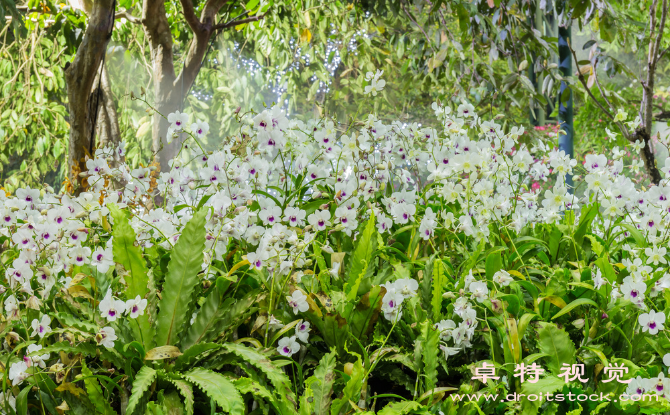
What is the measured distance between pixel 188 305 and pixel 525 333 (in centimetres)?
71

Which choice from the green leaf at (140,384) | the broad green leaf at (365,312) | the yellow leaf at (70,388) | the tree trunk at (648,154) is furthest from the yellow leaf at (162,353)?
the tree trunk at (648,154)

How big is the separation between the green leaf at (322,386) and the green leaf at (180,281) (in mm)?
286

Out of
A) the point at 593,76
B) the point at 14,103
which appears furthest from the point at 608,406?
the point at 14,103

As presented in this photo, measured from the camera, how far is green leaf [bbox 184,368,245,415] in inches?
33.0

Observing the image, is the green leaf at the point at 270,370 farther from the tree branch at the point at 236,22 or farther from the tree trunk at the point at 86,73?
the tree branch at the point at 236,22

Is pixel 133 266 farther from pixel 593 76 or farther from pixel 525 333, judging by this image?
pixel 593 76

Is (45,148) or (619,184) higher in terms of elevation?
(45,148)

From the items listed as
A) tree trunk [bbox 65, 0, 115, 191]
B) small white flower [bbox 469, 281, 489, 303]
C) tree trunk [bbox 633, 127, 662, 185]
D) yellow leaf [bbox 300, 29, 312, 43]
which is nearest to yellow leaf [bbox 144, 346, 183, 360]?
Answer: small white flower [bbox 469, 281, 489, 303]

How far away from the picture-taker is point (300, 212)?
1.28 meters

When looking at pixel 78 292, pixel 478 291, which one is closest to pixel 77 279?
pixel 78 292

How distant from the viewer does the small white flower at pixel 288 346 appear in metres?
1.05

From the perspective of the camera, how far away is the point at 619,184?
1.45m

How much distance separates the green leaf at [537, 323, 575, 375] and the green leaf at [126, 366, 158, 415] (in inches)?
28.5

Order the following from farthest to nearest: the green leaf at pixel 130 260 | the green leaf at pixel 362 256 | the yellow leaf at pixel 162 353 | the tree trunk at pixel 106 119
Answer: the tree trunk at pixel 106 119 → the green leaf at pixel 362 256 → the green leaf at pixel 130 260 → the yellow leaf at pixel 162 353
